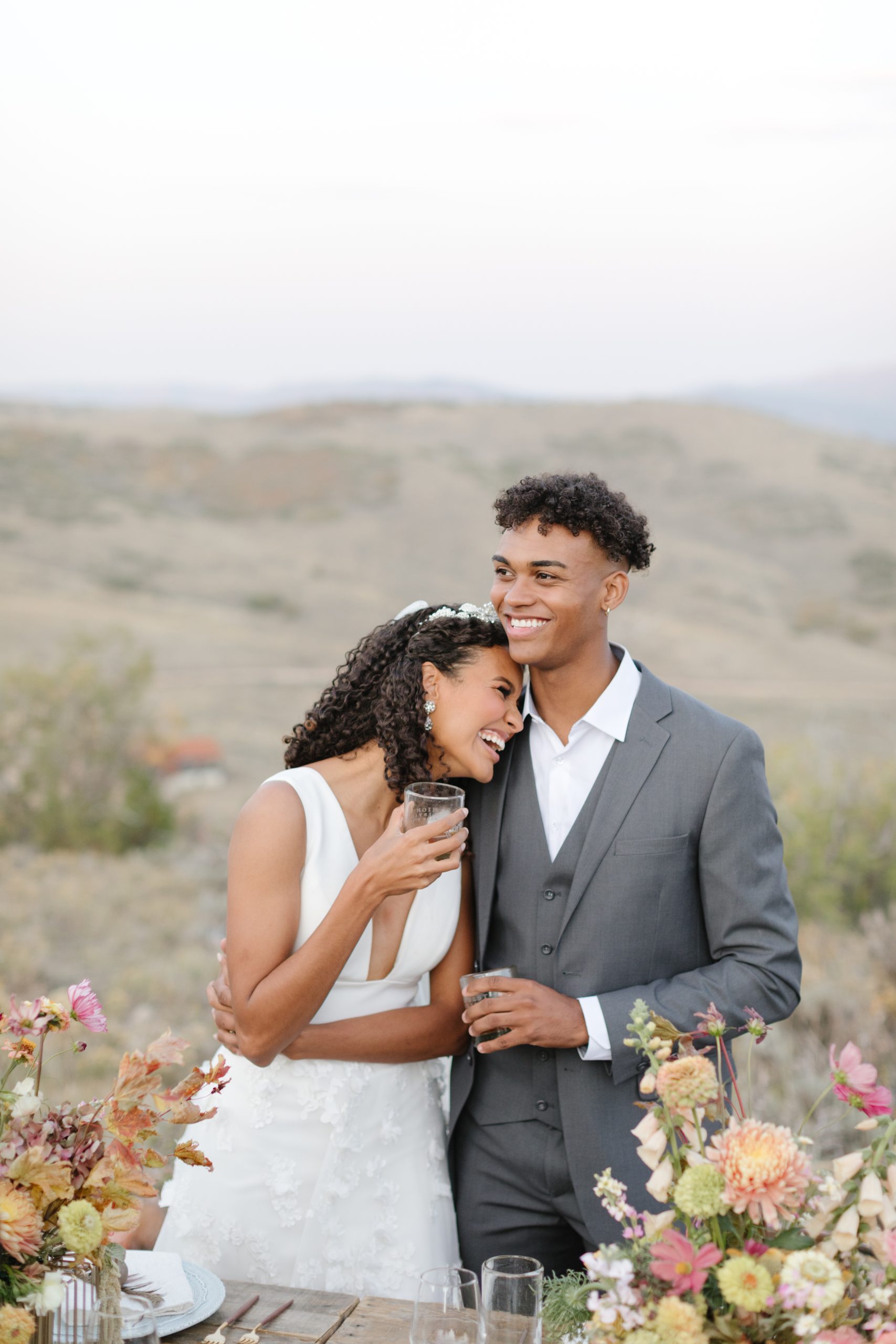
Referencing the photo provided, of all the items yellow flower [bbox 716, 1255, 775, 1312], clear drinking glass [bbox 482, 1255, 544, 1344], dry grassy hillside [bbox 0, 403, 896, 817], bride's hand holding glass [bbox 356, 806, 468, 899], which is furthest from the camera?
dry grassy hillside [bbox 0, 403, 896, 817]

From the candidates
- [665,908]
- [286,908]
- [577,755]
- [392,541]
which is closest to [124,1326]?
[286,908]

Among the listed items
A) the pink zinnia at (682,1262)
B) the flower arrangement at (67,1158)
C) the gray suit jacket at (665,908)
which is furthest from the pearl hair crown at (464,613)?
the pink zinnia at (682,1262)

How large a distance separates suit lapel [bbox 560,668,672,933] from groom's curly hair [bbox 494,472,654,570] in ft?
1.31

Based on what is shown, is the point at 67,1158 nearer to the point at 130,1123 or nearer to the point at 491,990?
the point at 130,1123

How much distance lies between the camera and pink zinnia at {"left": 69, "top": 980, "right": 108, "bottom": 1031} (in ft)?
5.33

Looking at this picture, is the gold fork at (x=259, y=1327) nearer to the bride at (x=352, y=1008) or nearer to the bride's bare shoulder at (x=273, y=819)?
the bride at (x=352, y=1008)

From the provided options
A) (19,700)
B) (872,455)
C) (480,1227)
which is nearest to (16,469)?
(872,455)

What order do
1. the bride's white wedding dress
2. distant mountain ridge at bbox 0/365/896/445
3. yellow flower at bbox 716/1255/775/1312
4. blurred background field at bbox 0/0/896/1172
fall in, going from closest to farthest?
yellow flower at bbox 716/1255/775/1312
the bride's white wedding dress
blurred background field at bbox 0/0/896/1172
distant mountain ridge at bbox 0/365/896/445

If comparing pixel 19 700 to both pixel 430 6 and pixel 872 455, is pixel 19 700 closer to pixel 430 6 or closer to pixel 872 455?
pixel 430 6

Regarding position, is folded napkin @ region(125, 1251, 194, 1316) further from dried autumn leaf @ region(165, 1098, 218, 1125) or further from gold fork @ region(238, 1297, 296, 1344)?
dried autumn leaf @ region(165, 1098, 218, 1125)

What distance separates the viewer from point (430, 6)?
30812 millimetres

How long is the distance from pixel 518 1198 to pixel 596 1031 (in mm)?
537

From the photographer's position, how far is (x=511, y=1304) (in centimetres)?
172

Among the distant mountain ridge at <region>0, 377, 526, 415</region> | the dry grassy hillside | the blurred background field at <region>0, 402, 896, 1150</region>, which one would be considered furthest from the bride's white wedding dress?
the distant mountain ridge at <region>0, 377, 526, 415</region>
